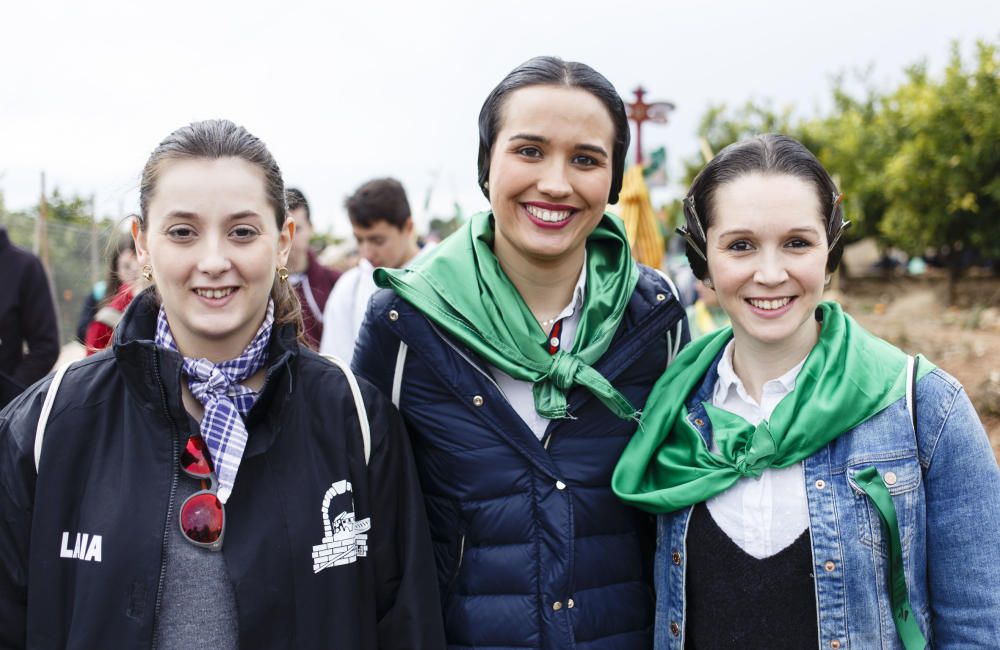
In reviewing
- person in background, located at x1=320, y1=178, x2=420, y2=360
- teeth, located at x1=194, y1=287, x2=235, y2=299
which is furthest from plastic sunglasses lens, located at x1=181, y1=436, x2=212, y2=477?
person in background, located at x1=320, y1=178, x2=420, y2=360

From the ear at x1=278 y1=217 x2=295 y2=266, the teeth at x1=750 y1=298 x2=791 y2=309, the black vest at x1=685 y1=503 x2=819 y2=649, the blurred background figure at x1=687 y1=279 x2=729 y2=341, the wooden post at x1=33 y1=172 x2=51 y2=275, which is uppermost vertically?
the wooden post at x1=33 y1=172 x2=51 y2=275

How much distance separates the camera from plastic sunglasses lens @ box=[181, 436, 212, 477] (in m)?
1.90

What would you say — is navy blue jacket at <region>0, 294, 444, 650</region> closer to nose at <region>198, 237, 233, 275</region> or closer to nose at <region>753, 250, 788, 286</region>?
nose at <region>198, 237, 233, 275</region>

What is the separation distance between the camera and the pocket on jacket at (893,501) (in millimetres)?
1969

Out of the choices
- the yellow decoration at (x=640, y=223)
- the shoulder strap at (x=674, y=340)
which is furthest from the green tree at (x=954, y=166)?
the shoulder strap at (x=674, y=340)

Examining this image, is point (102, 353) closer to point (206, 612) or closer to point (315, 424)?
point (315, 424)

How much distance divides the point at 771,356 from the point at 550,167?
81 cm

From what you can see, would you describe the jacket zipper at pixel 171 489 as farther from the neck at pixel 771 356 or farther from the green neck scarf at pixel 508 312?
the neck at pixel 771 356

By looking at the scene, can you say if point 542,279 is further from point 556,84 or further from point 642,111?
point 642,111

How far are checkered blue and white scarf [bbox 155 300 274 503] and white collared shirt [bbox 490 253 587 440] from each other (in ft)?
2.23

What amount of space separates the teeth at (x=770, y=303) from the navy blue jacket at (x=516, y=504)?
411mm

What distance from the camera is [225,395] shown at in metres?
2.00

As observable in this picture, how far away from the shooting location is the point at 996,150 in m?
14.1

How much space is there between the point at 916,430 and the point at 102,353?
78.1 inches
